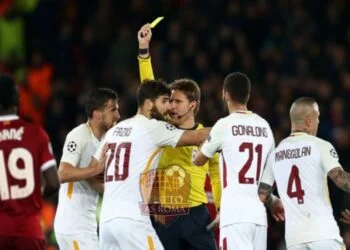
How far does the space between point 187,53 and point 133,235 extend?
825cm

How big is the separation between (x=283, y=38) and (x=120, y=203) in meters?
8.57

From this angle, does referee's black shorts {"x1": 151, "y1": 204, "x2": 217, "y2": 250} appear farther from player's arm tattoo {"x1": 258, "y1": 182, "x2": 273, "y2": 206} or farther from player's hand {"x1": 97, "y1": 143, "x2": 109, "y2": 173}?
player's arm tattoo {"x1": 258, "y1": 182, "x2": 273, "y2": 206}

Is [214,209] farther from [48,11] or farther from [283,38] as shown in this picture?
[48,11]

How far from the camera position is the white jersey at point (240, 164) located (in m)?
12.0

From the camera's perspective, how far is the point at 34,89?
68.0 ft

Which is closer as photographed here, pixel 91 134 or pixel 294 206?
pixel 294 206

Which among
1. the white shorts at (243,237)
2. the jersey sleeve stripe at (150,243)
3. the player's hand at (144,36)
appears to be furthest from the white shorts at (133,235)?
the player's hand at (144,36)

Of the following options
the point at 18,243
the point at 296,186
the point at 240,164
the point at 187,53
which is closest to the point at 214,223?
the point at 240,164

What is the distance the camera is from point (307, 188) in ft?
39.0

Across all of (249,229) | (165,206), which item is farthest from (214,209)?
(249,229)

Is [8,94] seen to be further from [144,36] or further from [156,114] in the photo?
[144,36]

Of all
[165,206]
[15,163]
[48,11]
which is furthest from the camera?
[48,11]

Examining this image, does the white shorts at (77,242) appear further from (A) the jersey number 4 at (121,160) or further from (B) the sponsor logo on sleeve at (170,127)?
(B) the sponsor logo on sleeve at (170,127)

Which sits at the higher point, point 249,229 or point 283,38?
point 283,38
